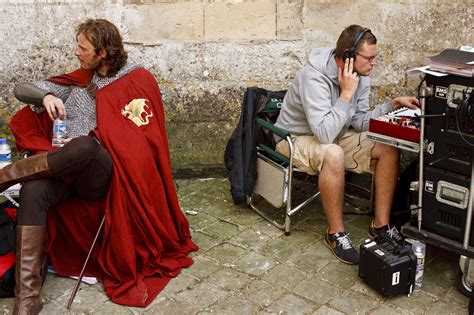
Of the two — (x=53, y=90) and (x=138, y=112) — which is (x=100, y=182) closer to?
(x=138, y=112)

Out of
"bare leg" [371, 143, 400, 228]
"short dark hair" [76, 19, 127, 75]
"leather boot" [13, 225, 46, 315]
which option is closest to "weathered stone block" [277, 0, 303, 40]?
"bare leg" [371, 143, 400, 228]

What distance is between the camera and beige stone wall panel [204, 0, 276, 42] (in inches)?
186

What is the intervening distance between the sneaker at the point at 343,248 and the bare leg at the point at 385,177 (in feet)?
0.86

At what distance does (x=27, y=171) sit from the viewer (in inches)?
130

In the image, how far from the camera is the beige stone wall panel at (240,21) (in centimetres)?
471

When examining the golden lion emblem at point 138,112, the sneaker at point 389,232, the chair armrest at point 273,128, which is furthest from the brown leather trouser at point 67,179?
the sneaker at point 389,232

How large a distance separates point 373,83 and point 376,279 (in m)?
2.05

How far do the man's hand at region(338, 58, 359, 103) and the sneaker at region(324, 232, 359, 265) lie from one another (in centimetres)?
81

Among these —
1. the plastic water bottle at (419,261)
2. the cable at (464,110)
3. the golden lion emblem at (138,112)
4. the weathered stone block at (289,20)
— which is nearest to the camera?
the cable at (464,110)

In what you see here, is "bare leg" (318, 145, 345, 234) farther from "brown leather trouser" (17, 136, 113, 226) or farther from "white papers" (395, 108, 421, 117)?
"brown leather trouser" (17, 136, 113, 226)

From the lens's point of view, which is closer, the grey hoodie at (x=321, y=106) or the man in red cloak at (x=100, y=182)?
the man in red cloak at (x=100, y=182)

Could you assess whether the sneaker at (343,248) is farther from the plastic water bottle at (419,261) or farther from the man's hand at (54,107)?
the man's hand at (54,107)

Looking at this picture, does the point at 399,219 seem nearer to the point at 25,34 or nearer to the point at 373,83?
the point at 373,83

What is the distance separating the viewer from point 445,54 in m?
3.22
